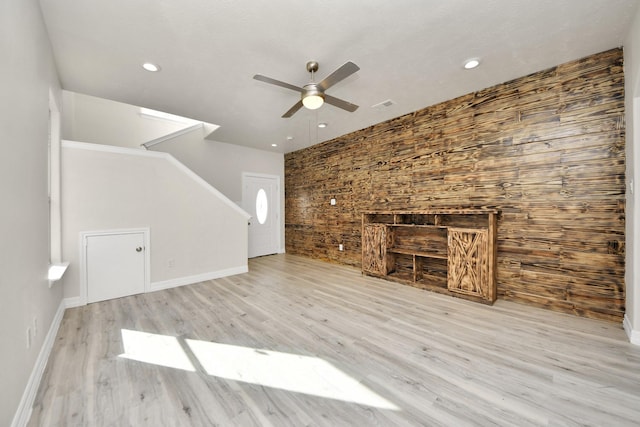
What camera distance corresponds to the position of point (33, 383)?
1615 millimetres

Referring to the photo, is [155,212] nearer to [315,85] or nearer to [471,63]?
[315,85]

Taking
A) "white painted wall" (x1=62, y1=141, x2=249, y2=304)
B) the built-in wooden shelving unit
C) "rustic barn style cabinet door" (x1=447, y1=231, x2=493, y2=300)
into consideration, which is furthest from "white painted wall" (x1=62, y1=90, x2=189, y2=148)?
"rustic barn style cabinet door" (x1=447, y1=231, x2=493, y2=300)

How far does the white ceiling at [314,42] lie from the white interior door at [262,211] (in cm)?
300

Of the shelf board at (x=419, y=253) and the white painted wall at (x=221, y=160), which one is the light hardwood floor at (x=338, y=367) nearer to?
the shelf board at (x=419, y=253)

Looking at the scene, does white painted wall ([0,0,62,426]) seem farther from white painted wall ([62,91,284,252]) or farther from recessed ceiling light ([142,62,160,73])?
white painted wall ([62,91,284,252])

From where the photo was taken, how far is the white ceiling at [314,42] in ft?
6.51

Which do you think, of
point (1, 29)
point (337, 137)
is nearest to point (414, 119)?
point (337, 137)

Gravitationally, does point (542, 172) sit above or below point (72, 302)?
above

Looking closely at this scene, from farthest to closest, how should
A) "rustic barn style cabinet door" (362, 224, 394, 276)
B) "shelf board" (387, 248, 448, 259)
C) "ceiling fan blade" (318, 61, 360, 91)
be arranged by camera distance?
"rustic barn style cabinet door" (362, 224, 394, 276) < "shelf board" (387, 248, 448, 259) < "ceiling fan blade" (318, 61, 360, 91)

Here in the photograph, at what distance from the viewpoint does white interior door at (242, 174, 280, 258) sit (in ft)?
20.6

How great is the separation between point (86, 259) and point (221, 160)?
3347mm

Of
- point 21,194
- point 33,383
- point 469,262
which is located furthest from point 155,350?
point 469,262

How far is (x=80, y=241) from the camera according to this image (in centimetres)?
311

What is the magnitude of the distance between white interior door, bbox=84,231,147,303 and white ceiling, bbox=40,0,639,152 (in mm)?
2050
